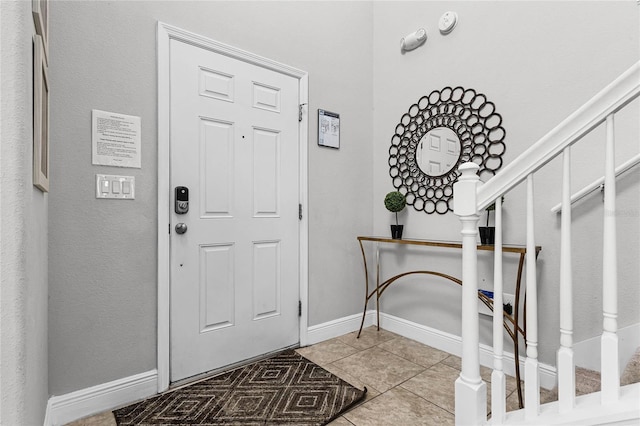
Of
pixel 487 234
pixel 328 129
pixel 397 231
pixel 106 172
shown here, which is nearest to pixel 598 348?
pixel 487 234

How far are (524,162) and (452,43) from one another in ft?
5.32

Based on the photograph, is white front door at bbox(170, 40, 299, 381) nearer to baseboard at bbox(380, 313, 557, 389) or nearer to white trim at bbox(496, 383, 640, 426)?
baseboard at bbox(380, 313, 557, 389)

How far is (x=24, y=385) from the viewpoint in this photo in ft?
2.32

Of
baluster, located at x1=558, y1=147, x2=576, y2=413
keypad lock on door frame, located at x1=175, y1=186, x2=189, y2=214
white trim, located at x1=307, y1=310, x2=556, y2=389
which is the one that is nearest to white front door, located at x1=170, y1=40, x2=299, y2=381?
keypad lock on door frame, located at x1=175, y1=186, x2=189, y2=214

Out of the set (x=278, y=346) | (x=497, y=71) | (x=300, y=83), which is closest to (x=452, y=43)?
(x=497, y=71)

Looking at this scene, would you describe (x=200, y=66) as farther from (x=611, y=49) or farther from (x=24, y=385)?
(x=611, y=49)

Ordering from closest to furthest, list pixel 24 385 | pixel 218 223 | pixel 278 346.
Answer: pixel 24 385 < pixel 218 223 < pixel 278 346

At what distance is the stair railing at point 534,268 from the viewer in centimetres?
92

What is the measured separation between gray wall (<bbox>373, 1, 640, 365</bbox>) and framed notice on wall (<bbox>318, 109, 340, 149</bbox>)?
46cm

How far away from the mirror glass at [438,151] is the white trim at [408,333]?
1226mm

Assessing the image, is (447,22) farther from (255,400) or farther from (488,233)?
(255,400)

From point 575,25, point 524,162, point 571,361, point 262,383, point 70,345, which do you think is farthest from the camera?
point 262,383

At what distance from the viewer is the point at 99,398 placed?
63.5 inches

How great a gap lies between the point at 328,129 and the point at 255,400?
1975 mm
